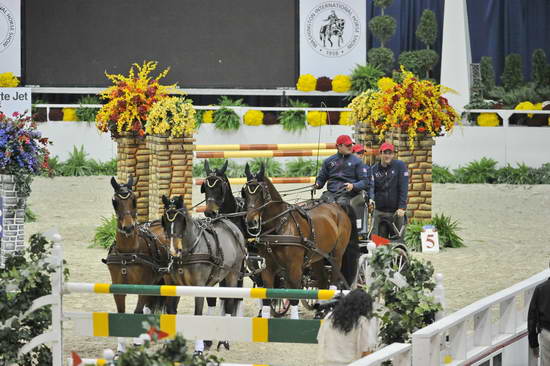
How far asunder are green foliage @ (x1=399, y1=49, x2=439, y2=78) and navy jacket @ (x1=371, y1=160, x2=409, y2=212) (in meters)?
12.3

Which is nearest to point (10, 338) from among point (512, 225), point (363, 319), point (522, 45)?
point (363, 319)

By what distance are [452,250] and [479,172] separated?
7.42m

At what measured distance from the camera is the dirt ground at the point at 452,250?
9625mm

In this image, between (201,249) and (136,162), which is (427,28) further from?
(201,249)

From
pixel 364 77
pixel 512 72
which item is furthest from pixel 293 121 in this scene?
pixel 512 72

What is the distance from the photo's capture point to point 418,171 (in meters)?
15.2

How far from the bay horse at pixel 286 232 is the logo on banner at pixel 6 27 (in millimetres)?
14460

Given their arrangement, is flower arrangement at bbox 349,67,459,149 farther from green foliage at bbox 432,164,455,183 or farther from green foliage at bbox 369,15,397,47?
green foliage at bbox 369,15,397,47

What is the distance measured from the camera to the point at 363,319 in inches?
245

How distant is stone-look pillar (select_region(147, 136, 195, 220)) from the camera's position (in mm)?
14531

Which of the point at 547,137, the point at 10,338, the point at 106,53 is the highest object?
the point at 106,53

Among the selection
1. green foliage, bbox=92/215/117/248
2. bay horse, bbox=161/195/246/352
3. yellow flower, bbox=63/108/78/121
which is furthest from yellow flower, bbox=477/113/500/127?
bay horse, bbox=161/195/246/352

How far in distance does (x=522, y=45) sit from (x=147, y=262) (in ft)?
59.5

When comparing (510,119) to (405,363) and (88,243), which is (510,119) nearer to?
(88,243)
